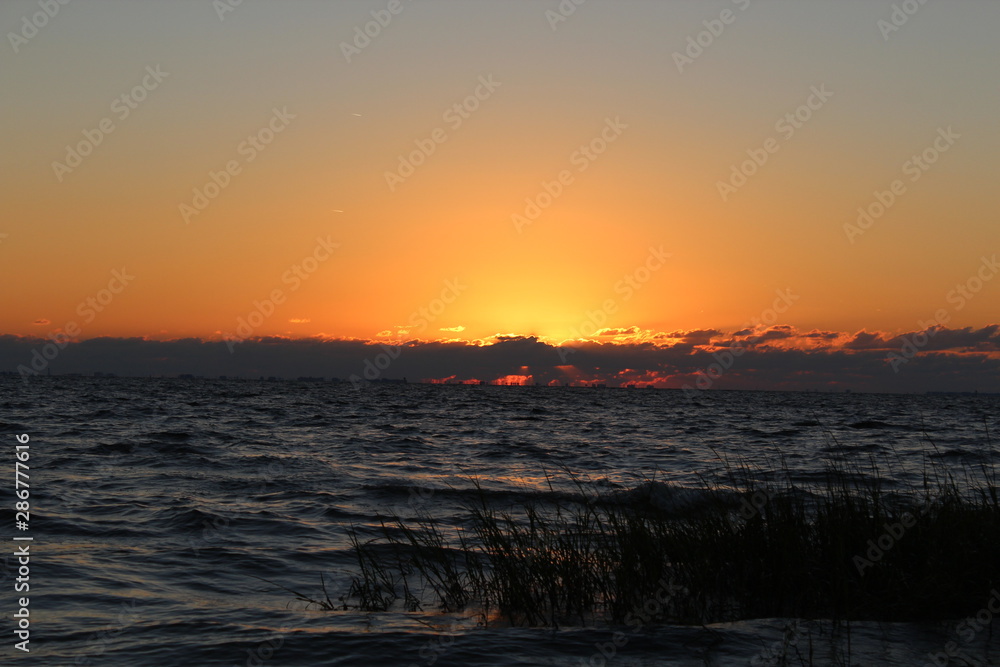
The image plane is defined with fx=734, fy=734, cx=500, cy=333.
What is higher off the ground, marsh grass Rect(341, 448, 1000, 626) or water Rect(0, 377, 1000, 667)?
marsh grass Rect(341, 448, 1000, 626)

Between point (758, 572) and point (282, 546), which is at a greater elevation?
point (758, 572)

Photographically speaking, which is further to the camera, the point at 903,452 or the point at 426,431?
the point at 426,431

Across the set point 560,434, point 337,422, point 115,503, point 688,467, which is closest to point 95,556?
point 115,503

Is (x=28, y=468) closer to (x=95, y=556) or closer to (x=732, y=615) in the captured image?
(x=95, y=556)

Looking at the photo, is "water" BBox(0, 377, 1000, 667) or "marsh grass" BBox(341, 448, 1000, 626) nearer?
"water" BBox(0, 377, 1000, 667)

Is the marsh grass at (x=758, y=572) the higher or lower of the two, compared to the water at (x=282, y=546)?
higher

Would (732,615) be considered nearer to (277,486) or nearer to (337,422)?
(277,486)

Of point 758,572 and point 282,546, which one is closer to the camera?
point 758,572

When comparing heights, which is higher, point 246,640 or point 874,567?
point 874,567

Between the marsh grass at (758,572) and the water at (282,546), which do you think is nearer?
the water at (282,546)

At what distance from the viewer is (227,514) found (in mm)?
13977

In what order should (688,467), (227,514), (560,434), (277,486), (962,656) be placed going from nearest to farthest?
(962,656) < (227,514) < (277,486) < (688,467) < (560,434)

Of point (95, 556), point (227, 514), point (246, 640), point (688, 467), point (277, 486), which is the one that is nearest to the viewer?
point (246, 640)

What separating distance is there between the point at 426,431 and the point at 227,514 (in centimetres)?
2362
